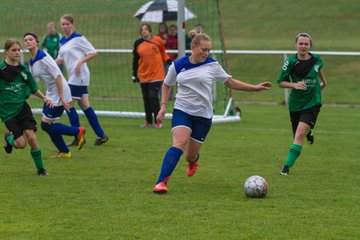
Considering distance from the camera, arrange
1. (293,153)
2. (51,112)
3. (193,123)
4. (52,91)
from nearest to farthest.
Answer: (193,123)
(293,153)
(51,112)
(52,91)

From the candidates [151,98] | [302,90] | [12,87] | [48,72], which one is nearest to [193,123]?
[302,90]

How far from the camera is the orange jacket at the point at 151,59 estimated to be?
51.8ft

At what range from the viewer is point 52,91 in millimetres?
11914

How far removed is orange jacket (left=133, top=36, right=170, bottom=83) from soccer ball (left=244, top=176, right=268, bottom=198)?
734 cm

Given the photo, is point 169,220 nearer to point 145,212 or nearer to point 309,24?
point 145,212

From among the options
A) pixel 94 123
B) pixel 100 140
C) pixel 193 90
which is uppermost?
pixel 193 90

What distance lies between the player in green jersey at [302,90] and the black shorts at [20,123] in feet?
10.4

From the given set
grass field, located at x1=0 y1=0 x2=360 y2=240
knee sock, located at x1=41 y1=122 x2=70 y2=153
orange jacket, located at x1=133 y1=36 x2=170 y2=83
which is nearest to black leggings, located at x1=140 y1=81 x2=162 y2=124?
orange jacket, located at x1=133 y1=36 x2=170 y2=83

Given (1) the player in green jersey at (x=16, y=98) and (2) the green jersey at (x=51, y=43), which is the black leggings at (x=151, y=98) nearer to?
(1) the player in green jersey at (x=16, y=98)

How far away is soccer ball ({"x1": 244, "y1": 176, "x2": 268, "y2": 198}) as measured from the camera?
340 inches

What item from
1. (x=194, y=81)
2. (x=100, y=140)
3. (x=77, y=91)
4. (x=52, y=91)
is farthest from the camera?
(x=77, y=91)

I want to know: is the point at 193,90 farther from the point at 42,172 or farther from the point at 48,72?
the point at 48,72

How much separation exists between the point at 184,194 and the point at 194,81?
1.29 m

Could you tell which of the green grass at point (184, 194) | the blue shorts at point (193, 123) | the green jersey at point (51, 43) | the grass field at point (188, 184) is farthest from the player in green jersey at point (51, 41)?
the blue shorts at point (193, 123)
